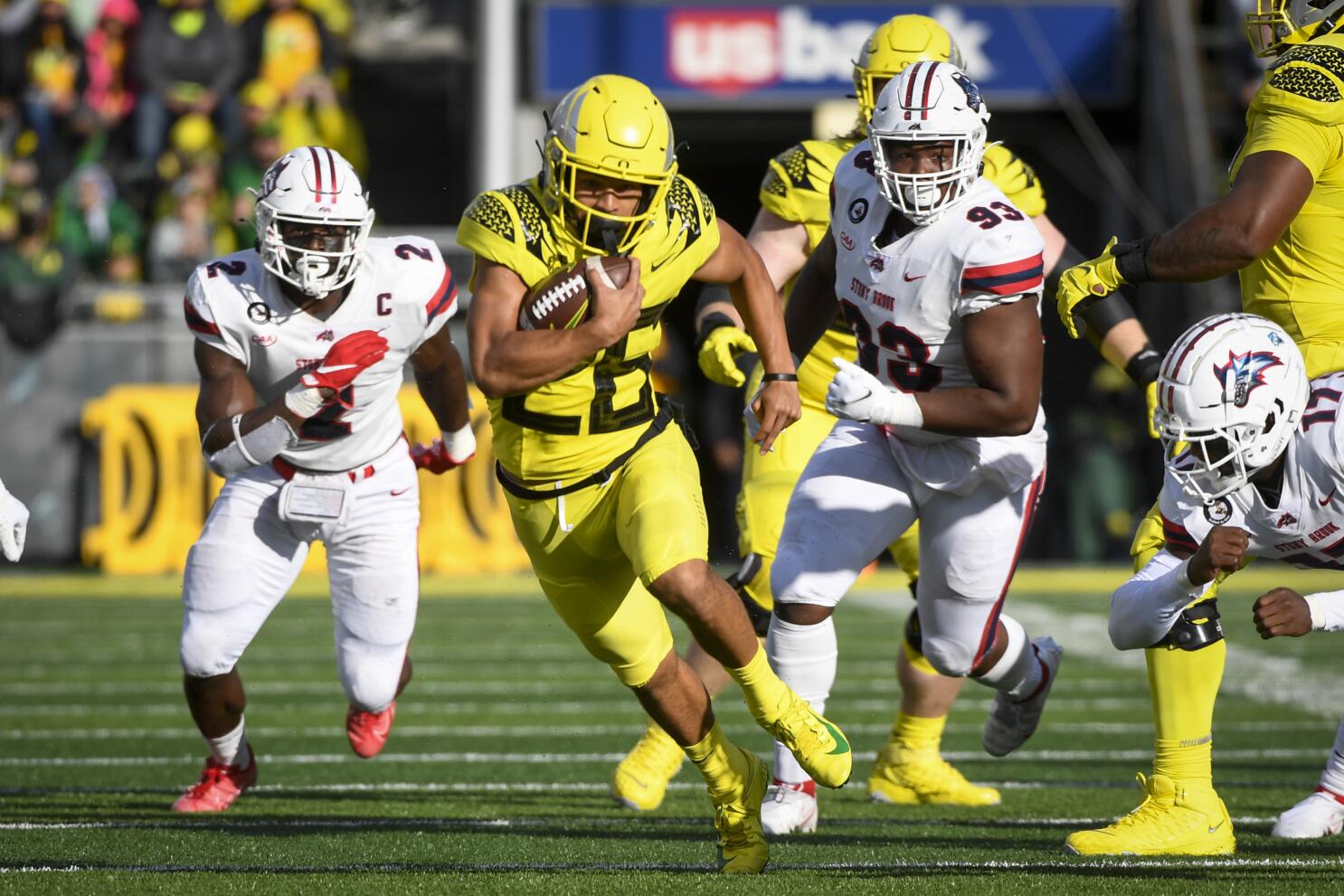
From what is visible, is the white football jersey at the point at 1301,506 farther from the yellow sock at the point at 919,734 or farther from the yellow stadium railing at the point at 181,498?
the yellow stadium railing at the point at 181,498

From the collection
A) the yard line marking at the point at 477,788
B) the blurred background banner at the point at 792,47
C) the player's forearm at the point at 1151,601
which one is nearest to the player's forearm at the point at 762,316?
the player's forearm at the point at 1151,601

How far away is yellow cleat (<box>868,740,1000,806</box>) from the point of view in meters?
5.22

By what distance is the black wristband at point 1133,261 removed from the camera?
13.9 feet

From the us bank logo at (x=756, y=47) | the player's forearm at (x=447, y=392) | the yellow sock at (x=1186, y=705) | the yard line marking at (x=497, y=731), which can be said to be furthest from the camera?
the us bank logo at (x=756, y=47)

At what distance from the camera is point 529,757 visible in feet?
19.8

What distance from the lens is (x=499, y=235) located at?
A: 413 centimetres

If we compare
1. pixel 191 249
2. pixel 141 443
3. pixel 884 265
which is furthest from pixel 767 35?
pixel 884 265

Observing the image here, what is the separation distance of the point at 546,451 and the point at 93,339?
855cm

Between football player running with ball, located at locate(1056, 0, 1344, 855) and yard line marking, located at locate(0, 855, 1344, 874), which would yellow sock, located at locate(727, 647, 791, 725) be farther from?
football player running with ball, located at locate(1056, 0, 1344, 855)

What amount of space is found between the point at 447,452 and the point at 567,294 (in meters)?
1.42

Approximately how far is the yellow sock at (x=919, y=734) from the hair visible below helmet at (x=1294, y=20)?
200 cm

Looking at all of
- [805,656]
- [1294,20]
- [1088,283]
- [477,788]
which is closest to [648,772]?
[477,788]

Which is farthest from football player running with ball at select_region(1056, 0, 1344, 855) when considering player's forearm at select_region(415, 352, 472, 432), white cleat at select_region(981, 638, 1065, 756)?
player's forearm at select_region(415, 352, 472, 432)

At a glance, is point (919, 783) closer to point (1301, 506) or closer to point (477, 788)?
point (477, 788)
